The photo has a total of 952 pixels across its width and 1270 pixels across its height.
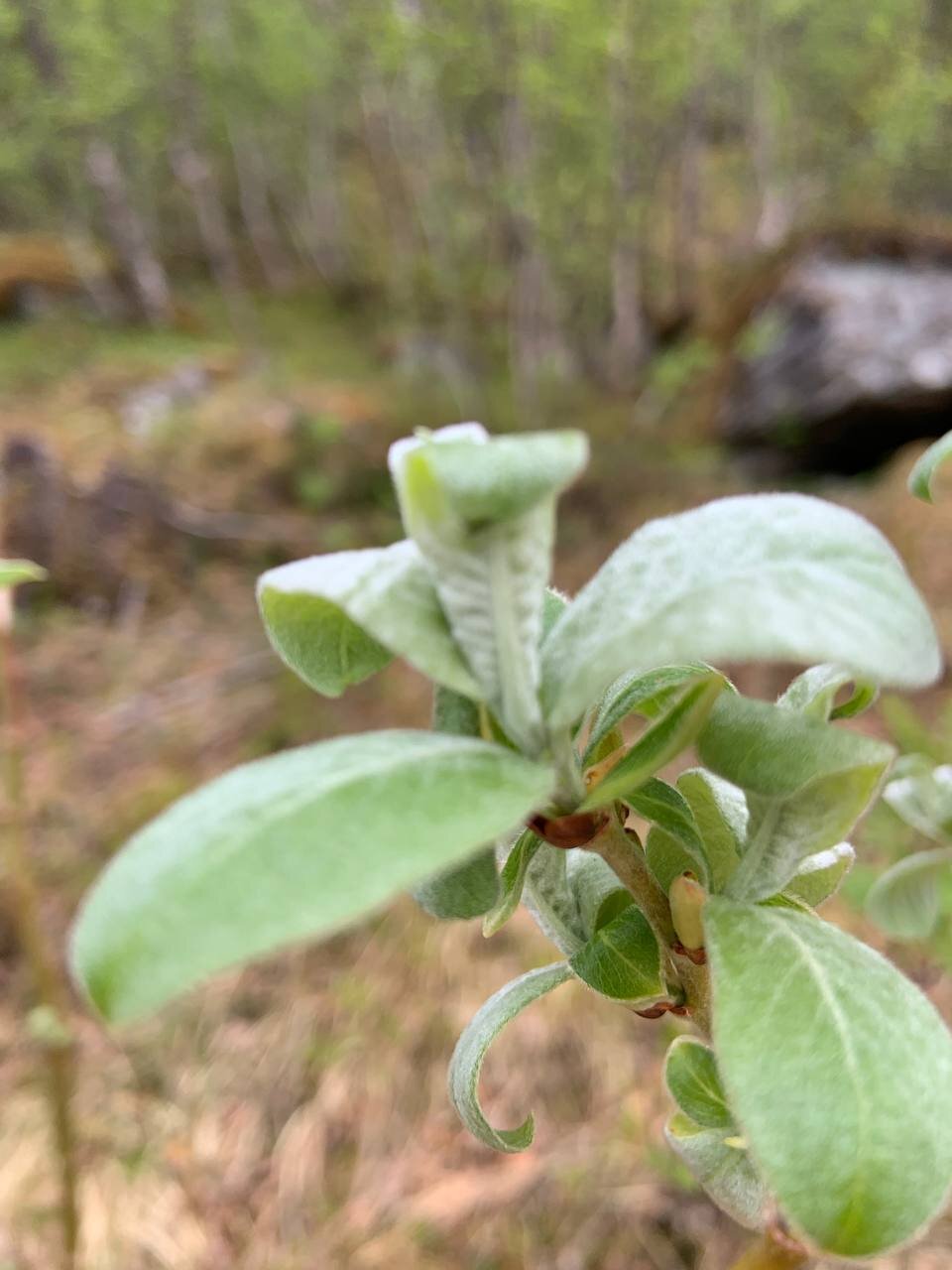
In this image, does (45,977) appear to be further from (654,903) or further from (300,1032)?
(300,1032)

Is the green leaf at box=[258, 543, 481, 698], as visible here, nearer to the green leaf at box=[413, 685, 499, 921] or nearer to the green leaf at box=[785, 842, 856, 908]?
the green leaf at box=[413, 685, 499, 921]

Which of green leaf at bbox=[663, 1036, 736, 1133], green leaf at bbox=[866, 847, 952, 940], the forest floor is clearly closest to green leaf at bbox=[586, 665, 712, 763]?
green leaf at bbox=[663, 1036, 736, 1133]

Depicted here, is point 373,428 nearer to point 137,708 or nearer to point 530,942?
point 137,708

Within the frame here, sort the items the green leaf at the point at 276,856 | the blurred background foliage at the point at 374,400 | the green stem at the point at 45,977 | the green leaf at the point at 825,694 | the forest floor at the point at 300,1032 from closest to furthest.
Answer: the green leaf at the point at 276,856 → the green leaf at the point at 825,694 → the green stem at the point at 45,977 → the forest floor at the point at 300,1032 → the blurred background foliage at the point at 374,400

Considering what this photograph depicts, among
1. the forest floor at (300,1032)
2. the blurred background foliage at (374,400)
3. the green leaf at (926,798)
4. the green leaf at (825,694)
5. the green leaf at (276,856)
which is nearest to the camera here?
the green leaf at (276,856)

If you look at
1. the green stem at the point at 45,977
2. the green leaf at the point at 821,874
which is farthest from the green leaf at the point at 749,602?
the green stem at the point at 45,977

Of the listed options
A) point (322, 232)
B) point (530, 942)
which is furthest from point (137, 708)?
point (322, 232)

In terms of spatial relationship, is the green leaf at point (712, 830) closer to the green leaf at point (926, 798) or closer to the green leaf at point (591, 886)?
the green leaf at point (591, 886)
